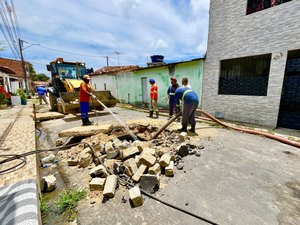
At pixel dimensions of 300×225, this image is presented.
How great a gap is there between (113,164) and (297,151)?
4.31 m

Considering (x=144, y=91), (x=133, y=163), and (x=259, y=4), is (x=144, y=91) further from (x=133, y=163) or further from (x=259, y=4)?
(x=133, y=163)

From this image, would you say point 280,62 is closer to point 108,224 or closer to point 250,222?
point 250,222

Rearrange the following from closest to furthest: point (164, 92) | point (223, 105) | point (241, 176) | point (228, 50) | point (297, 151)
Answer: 1. point (241, 176)
2. point (297, 151)
3. point (228, 50)
4. point (223, 105)
5. point (164, 92)

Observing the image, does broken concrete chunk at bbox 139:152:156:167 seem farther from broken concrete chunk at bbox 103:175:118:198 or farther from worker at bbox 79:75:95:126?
worker at bbox 79:75:95:126

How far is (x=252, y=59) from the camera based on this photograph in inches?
240

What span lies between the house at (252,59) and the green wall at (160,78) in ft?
1.85

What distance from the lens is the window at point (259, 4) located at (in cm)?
530

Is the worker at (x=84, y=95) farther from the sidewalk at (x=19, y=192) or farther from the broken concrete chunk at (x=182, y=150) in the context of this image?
the broken concrete chunk at (x=182, y=150)

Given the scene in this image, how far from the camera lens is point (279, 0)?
518 cm

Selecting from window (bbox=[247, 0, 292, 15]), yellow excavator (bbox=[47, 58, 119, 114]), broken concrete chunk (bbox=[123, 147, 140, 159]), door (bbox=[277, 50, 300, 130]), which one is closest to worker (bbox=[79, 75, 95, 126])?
yellow excavator (bbox=[47, 58, 119, 114])

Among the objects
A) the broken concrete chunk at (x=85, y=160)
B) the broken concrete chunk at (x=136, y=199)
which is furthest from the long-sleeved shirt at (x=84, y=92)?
the broken concrete chunk at (x=136, y=199)

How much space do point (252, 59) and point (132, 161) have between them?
6240 mm

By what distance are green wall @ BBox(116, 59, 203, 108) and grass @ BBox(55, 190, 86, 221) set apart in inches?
273

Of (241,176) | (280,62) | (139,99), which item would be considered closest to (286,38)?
(280,62)
